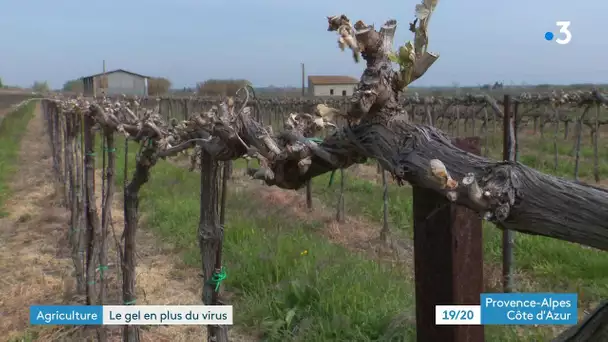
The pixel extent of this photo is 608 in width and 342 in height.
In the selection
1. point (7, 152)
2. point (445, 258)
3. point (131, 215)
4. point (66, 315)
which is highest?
point (445, 258)

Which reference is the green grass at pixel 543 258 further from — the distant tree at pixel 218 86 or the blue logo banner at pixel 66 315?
the blue logo banner at pixel 66 315

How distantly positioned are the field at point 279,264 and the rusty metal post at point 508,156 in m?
0.13

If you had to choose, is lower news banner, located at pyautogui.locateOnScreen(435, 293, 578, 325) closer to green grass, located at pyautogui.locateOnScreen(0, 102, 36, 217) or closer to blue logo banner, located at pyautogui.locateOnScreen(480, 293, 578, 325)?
blue logo banner, located at pyautogui.locateOnScreen(480, 293, 578, 325)

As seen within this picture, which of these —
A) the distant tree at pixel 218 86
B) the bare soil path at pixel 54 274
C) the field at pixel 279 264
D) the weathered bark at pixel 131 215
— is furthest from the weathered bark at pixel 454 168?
the distant tree at pixel 218 86

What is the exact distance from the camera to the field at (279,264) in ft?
12.7

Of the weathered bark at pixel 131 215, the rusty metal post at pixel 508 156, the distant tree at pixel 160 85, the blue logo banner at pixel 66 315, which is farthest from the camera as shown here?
the distant tree at pixel 160 85

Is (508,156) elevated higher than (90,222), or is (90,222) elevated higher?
(508,156)

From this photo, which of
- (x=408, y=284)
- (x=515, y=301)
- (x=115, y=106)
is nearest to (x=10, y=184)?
(x=115, y=106)

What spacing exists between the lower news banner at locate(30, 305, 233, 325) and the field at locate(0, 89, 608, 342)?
0.20 m

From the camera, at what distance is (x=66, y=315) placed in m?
3.68

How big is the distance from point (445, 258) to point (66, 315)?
310 cm

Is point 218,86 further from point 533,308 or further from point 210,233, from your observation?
point 533,308

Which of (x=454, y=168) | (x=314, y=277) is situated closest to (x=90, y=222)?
(x=314, y=277)

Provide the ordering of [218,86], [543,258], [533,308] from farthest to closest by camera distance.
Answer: [218,86] → [543,258] → [533,308]
